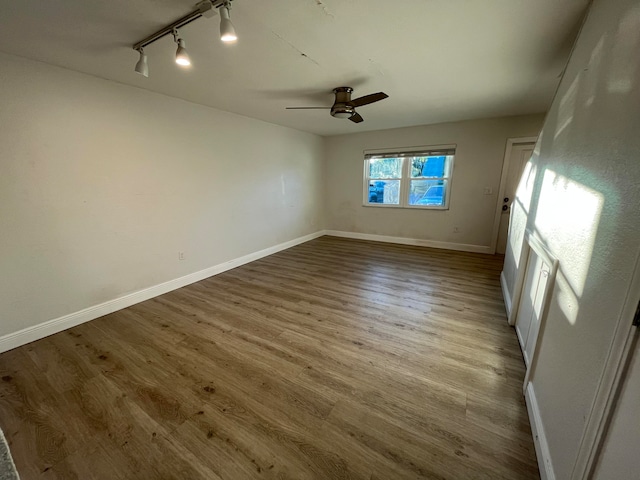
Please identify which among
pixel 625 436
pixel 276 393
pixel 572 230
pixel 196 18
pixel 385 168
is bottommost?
pixel 276 393

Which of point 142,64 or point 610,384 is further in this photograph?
point 142,64

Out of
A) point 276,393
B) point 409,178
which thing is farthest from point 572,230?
point 409,178

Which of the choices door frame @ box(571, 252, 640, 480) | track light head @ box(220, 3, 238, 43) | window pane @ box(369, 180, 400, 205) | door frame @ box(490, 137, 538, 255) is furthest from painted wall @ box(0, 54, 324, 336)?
door frame @ box(490, 137, 538, 255)

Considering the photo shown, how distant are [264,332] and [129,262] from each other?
73.0 inches

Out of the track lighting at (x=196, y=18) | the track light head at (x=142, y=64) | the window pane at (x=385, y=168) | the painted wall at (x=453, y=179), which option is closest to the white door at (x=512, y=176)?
the painted wall at (x=453, y=179)

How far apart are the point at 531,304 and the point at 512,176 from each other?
334cm

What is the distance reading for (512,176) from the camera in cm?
426

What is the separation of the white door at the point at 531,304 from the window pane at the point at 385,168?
353 cm

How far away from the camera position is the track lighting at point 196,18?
1368 mm

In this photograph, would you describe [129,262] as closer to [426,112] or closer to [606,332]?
[606,332]

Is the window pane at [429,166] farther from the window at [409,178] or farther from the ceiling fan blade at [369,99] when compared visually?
the ceiling fan blade at [369,99]

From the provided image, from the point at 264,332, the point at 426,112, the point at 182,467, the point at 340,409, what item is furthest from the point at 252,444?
the point at 426,112

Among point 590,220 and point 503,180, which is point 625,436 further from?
point 503,180

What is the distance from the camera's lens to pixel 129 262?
280 cm
